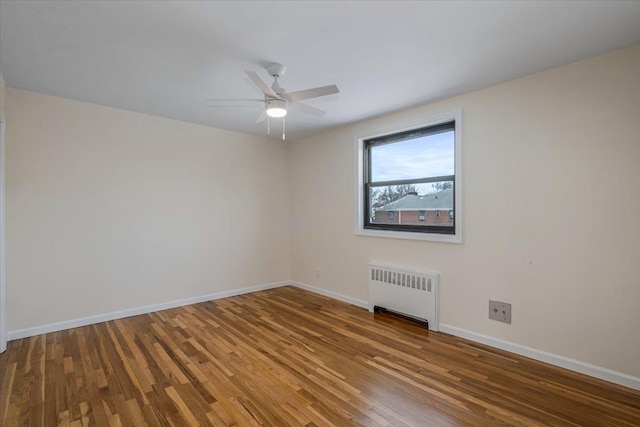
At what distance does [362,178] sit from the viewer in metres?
4.21

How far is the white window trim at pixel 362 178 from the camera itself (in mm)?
3156

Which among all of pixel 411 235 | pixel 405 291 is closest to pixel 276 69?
pixel 411 235

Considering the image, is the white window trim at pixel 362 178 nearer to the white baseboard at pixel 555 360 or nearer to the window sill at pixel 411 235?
the window sill at pixel 411 235

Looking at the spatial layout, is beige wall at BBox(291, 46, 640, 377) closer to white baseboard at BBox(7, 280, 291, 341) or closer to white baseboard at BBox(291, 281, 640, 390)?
white baseboard at BBox(291, 281, 640, 390)

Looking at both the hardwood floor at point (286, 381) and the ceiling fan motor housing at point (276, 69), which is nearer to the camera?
the hardwood floor at point (286, 381)

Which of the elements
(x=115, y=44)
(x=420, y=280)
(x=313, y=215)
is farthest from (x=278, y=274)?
(x=115, y=44)

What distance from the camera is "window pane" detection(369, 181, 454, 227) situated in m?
3.41

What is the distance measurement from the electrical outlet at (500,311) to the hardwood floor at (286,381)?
0.30m

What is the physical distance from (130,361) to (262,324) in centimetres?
130

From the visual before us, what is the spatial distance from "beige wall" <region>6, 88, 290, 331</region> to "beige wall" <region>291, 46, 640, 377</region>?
2.65 m

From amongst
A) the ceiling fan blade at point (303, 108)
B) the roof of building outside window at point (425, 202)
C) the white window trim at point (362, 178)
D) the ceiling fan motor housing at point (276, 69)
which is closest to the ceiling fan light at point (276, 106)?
the ceiling fan blade at point (303, 108)

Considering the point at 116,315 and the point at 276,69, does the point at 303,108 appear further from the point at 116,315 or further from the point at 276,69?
the point at 116,315

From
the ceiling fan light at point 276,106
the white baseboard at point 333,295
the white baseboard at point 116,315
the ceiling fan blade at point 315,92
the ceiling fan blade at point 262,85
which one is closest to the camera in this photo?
the ceiling fan blade at point 262,85

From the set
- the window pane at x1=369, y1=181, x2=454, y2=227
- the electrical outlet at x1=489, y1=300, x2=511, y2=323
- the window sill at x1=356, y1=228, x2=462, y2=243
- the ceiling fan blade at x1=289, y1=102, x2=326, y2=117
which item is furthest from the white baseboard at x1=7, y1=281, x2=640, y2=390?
the ceiling fan blade at x1=289, y1=102, x2=326, y2=117
